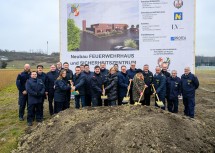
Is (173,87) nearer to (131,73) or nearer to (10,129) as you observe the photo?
(131,73)

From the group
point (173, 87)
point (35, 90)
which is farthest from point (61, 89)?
point (173, 87)

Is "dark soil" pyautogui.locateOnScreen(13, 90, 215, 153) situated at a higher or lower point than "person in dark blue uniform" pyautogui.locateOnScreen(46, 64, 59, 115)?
lower

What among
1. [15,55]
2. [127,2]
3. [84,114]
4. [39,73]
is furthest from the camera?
[15,55]

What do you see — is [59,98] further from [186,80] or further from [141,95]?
[186,80]

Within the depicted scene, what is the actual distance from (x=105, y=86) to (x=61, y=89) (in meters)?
1.35

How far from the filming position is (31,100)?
8805mm

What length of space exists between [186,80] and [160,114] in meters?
2.54

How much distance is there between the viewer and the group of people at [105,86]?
28.3 feet

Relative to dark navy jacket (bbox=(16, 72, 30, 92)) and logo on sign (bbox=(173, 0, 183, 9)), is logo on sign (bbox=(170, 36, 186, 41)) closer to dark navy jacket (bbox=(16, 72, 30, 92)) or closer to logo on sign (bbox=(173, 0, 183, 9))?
logo on sign (bbox=(173, 0, 183, 9))

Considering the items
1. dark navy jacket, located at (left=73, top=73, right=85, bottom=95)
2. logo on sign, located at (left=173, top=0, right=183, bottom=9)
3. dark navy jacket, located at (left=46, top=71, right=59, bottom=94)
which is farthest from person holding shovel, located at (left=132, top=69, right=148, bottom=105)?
logo on sign, located at (left=173, top=0, right=183, bottom=9)

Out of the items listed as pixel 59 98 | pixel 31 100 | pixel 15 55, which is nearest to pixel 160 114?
pixel 59 98

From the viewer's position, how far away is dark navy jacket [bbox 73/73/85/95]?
8711 mm

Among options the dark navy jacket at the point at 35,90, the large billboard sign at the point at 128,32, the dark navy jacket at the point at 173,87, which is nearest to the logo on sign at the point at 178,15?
the large billboard sign at the point at 128,32

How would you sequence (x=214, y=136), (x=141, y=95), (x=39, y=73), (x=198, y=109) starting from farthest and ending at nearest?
(x=198, y=109) < (x=39, y=73) < (x=141, y=95) < (x=214, y=136)
